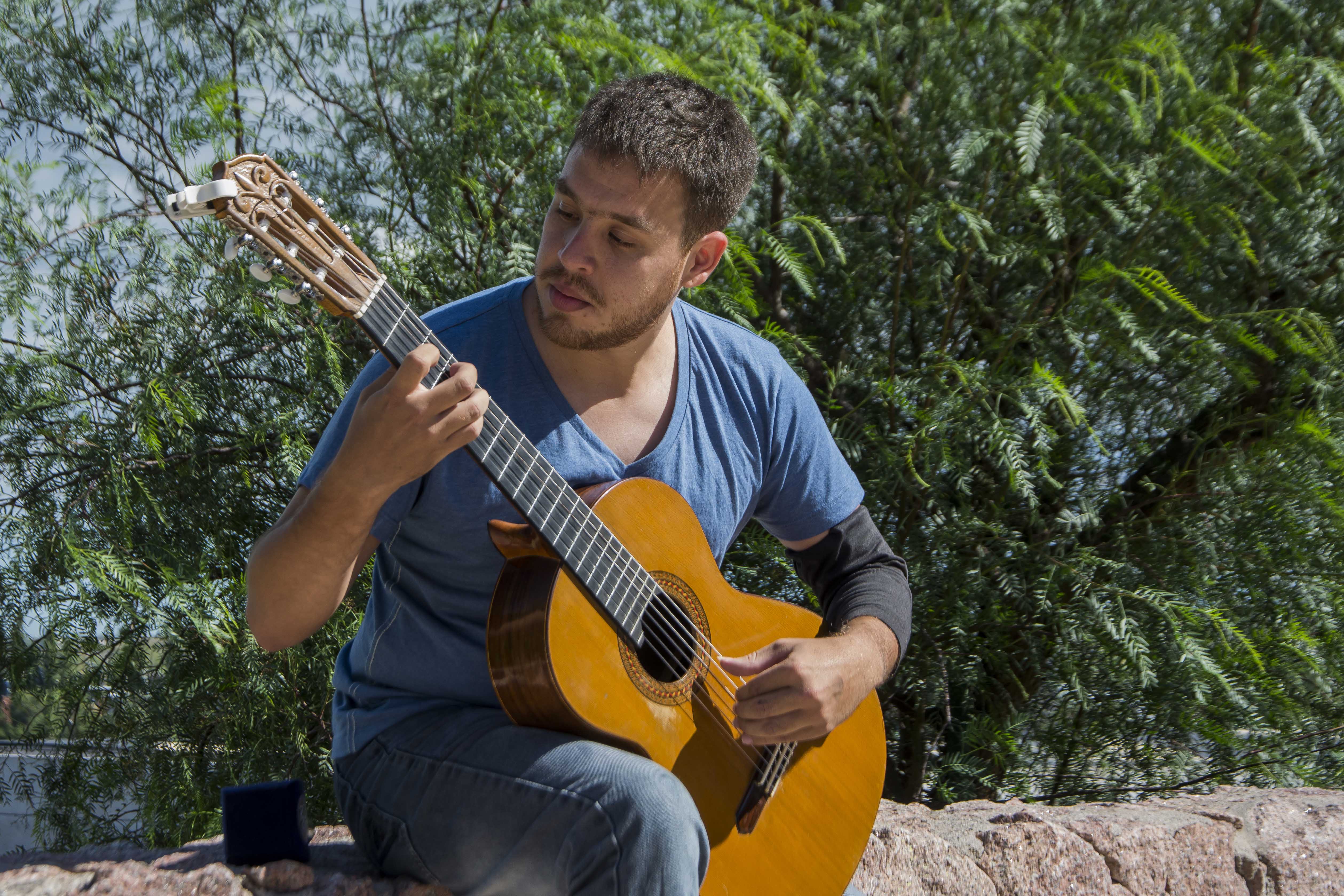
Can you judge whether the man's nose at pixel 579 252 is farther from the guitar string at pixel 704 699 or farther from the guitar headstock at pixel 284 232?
the guitar string at pixel 704 699

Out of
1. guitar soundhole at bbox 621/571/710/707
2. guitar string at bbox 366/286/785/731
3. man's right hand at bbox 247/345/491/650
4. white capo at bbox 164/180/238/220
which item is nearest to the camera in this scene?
white capo at bbox 164/180/238/220

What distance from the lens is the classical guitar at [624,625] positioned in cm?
122

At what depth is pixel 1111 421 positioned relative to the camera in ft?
8.59

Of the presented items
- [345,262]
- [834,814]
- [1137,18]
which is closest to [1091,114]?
[1137,18]

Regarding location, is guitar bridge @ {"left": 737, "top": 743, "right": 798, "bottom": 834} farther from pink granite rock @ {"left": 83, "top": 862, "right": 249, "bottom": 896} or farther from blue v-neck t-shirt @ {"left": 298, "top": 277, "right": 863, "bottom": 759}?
pink granite rock @ {"left": 83, "top": 862, "right": 249, "bottom": 896}

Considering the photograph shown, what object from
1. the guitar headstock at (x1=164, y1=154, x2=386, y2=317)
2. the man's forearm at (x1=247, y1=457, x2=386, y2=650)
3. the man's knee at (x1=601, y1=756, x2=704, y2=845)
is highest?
the guitar headstock at (x1=164, y1=154, x2=386, y2=317)

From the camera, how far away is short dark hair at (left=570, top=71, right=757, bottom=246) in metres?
1.54

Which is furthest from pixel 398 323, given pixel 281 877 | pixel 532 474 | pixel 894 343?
pixel 894 343

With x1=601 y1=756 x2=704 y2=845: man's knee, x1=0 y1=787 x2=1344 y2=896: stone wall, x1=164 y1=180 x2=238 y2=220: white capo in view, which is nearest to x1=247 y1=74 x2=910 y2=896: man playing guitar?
x1=601 y1=756 x2=704 y2=845: man's knee

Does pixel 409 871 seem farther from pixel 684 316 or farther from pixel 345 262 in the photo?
pixel 684 316

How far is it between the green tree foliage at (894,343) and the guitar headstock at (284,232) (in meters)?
0.87

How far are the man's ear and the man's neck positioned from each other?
0.09 meters

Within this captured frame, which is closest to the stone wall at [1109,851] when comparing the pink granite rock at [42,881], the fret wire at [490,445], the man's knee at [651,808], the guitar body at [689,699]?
the guitar body at [689,699]

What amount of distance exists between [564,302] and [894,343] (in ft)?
3.80
